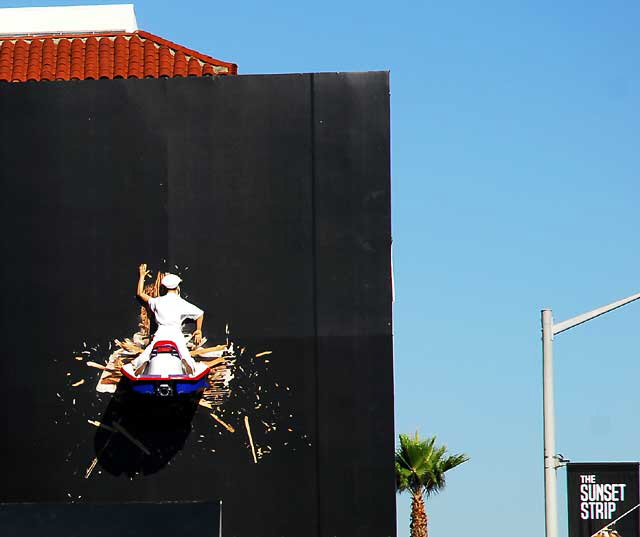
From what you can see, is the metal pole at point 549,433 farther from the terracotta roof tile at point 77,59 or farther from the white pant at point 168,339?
the terracotta roof tile at point 77,59

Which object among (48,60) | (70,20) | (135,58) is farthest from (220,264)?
(70,20)

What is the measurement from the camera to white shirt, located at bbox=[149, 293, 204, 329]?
74.6ft

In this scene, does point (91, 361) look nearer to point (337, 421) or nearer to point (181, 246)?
point (181, 246)

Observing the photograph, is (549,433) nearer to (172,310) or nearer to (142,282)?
(172,310)

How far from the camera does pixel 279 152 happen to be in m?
23.3

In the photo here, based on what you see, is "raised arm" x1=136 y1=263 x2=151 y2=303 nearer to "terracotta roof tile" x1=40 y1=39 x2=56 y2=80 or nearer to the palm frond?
"terracotta roof tile" x1=40 y1=39 x2=56 y2=80

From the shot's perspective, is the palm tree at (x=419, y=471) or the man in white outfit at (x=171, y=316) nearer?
the man in white outfit at (x=171, y=316)

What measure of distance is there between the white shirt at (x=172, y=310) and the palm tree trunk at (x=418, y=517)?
3253cm

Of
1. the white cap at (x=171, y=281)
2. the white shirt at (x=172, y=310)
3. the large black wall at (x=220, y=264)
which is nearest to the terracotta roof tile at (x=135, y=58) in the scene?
the large black wall at (x=220, y=264)

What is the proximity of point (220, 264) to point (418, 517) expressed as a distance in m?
32.7

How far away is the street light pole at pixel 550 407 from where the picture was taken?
22.6 m

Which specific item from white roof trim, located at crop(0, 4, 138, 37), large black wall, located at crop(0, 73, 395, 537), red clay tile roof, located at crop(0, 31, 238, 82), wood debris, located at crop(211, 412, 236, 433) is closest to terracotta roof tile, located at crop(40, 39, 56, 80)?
Result: red clay tile roof, located at crop(0, 31, 238, 82)

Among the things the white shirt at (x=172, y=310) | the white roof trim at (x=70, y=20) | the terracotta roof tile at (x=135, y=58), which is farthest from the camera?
the white roof trim at (x=70, y=20)

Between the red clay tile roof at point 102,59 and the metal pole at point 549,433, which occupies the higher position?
the red clay tile roof at point 102,59
